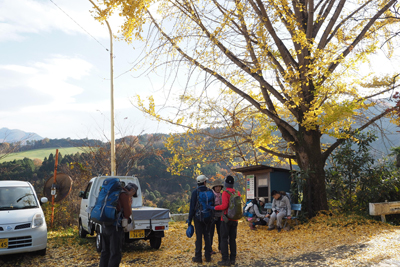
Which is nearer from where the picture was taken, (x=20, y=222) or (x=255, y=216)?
(x=20, y=222)

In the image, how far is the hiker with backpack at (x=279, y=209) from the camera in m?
10.3

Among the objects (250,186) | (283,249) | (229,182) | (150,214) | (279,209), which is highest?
(229,182)

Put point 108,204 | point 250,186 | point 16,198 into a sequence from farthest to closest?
point 250,186
point 16,198
point 108,204

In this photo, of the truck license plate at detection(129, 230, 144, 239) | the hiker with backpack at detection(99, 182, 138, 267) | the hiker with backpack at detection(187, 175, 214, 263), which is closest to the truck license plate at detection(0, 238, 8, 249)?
the truck license plate at detection(129, 230, 144, 239)

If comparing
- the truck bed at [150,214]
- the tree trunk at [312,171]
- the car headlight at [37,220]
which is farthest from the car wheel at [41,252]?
the tree trunk at [312,171]

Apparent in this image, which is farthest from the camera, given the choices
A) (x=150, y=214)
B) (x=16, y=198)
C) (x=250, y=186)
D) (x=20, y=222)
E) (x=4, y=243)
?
(x=250, y=186)

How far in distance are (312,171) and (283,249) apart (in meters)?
4.28

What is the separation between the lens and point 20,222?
23.0ft

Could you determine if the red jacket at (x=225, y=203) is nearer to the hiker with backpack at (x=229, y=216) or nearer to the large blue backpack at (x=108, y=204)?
the hiker with backpack at (x=229, y=216)

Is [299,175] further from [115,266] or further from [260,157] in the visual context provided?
[115,266]

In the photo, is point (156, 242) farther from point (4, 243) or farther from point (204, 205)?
point (4, 243)

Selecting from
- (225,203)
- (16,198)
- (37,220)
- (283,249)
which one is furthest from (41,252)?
(283,249)

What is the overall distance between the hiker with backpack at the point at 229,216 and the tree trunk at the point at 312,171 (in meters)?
5.52

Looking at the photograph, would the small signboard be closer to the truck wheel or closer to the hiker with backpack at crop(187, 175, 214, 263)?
the truck wheel
